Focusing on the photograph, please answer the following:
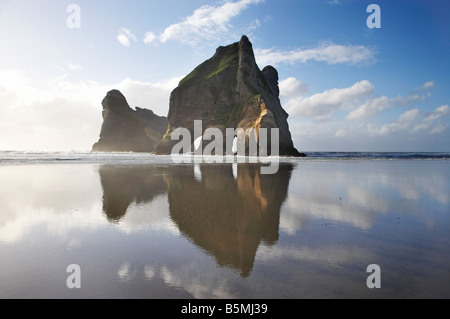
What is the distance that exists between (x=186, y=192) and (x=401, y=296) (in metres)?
8.97

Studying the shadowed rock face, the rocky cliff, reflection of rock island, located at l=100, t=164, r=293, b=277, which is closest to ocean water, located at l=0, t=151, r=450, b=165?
the rocky cliff

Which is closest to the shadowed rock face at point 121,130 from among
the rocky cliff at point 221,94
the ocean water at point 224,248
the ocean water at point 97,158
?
the rocky cliff at point 221,94

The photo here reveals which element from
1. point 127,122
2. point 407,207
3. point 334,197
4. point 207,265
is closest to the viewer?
point 207,265

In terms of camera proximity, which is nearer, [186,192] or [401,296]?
[401,296]

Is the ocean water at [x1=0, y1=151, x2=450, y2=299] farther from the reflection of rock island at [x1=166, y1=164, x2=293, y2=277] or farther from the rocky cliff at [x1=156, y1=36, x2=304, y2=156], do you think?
the rocky cliff at [x1=156, y1=36, x2=304, y2=156]

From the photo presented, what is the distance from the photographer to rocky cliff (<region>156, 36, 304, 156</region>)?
272 ft

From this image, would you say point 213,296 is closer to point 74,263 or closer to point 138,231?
point 74,263

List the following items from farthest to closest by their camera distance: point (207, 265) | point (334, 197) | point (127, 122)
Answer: point (127, 122)
point (334, 197)
point (207, 265)

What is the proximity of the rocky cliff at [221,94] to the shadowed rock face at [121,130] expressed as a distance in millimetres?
65227

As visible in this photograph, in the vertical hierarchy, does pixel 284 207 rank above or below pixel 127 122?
below

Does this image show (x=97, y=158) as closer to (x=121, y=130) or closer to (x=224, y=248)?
(x=224, y=248)

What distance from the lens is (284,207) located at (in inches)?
327
